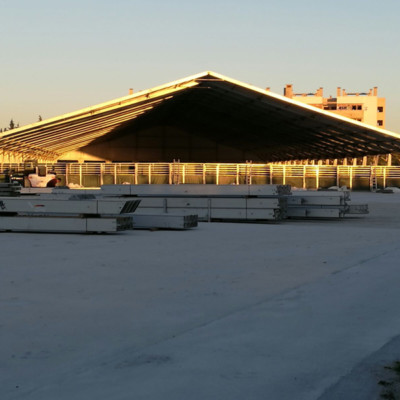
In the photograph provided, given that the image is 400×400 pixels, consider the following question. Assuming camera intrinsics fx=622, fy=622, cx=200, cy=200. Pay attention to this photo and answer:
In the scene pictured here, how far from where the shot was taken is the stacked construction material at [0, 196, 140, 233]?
15.2 m

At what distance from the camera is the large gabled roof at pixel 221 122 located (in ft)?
148

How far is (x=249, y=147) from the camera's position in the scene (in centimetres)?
8000

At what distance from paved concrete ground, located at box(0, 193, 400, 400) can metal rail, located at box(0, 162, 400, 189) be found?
40.9 m

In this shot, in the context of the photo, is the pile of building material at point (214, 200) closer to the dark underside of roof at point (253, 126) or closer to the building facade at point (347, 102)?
the dark underside of roof at point (253, 126)

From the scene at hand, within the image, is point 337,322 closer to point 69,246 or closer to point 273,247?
point 273,247

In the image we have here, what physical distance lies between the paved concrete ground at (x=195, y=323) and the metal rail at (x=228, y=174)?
134 ft

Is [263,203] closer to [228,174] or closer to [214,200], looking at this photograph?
[214,200]

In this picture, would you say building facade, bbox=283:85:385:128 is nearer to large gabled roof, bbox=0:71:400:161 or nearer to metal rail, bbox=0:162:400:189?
large gabled roof, bbox=0:71:400:161

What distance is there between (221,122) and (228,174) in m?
13.2

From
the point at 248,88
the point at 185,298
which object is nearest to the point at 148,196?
the point at 185,298

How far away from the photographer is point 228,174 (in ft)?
174

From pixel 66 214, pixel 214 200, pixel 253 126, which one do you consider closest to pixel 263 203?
pixel 214 200

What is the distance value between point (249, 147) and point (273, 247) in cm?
6760

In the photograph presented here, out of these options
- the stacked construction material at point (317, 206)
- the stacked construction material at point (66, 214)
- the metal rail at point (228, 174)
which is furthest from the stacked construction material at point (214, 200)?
the metal rail at point (228, 174)
